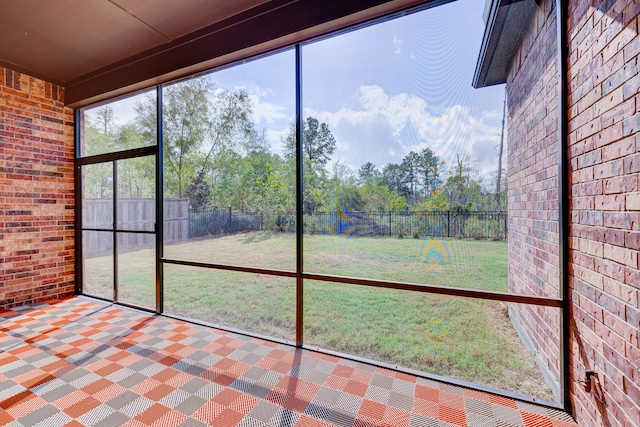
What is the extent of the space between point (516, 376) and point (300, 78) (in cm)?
287

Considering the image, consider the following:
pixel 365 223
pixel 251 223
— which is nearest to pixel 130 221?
pixel 251 223

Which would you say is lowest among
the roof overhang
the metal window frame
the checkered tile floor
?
the checkered tile floor

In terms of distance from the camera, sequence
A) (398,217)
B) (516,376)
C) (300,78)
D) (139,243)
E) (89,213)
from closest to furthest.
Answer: (516,376) → (398,217) → (300,78) → (139,243) → (89,213)

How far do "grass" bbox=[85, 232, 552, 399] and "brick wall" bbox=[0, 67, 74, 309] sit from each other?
155 centimetres

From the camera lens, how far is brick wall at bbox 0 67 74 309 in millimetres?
3578

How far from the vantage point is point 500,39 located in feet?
6.74

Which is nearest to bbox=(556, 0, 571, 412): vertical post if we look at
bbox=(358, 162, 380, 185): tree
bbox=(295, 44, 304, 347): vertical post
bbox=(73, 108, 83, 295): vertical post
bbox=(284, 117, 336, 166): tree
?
bbox=(358, 162, 380, 185): tree

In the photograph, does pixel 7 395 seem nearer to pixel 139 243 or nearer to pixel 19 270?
pixel 139 243

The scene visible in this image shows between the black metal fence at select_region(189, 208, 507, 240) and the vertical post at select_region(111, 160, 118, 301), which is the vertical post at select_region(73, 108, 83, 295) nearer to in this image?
the vertical post at select_region(111, 160, 118, 301)

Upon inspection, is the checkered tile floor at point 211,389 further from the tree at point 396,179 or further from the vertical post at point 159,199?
the tree at point 396,179

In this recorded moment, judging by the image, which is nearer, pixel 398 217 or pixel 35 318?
pixel 398 217

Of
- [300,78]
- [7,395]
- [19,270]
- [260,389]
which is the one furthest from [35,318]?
[300,78]

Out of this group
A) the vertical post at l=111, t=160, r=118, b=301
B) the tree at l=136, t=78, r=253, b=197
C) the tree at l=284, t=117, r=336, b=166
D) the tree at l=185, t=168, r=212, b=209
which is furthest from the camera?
the vertical post at l=111, t=160, r=118, b=301

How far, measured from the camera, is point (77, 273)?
165 inches
